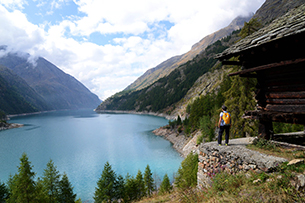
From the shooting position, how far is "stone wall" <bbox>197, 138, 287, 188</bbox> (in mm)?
7086

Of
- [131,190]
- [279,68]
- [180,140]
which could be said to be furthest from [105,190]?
[180,140]

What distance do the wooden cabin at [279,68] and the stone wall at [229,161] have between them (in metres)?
2.13

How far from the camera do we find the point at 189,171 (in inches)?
1006

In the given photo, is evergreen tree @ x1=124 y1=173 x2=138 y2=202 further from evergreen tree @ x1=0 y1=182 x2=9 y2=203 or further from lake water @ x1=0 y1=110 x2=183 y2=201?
evergreen tree @ x1=0 y1=182 x2=9 y2=203

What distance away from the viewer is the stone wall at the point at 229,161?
709cm

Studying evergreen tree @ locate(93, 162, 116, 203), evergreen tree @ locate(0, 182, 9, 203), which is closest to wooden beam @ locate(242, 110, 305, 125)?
evergreen tree @ locate(93, 162, 116, 203)

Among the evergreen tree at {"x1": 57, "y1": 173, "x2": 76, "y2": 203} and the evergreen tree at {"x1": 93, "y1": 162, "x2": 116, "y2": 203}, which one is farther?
the evergreen tree at {"x1": 93, "y1": 162, "x2": 116, "y2": 203}

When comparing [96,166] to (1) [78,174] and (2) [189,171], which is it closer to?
(1) [78,174]

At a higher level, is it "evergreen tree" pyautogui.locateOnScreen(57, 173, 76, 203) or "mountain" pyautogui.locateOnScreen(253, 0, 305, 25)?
"mountain" pyautogui.locateOnScreen(253, 0, 305, 25)

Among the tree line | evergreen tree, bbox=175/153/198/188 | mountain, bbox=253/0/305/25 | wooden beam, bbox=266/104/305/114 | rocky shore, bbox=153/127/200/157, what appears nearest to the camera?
wooden beam, bbox=266/104/305/114

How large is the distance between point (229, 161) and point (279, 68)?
210 inches

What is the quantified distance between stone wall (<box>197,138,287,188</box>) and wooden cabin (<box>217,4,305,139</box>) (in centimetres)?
213

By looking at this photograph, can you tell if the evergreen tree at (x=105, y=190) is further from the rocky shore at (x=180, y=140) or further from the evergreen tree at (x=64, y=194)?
the rocky shore at (x=180, y=140)

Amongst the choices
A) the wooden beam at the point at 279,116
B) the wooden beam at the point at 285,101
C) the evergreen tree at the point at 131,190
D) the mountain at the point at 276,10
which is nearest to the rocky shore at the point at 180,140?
the evergreen tree at the point at 131,190
